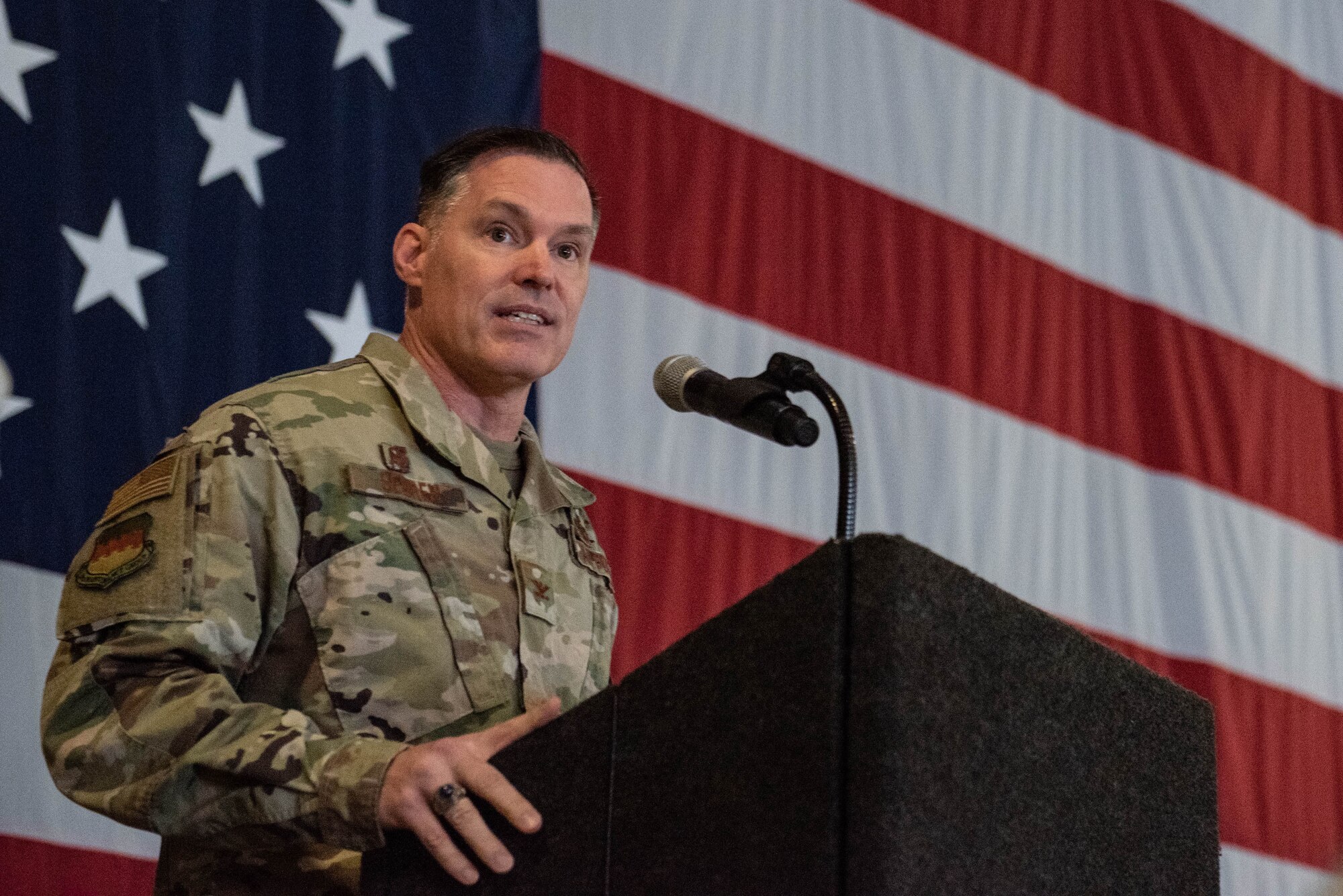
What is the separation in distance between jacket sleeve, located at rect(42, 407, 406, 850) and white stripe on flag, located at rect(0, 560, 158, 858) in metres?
0.90

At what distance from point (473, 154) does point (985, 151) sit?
2.06 meters

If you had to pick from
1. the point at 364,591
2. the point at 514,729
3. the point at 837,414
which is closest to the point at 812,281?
the point at 364,591

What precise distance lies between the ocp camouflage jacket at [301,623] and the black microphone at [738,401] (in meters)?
0.27

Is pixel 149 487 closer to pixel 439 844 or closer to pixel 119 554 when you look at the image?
pixel 119 554

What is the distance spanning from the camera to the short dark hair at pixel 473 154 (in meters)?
1.68

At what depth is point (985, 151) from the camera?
11.5 ft

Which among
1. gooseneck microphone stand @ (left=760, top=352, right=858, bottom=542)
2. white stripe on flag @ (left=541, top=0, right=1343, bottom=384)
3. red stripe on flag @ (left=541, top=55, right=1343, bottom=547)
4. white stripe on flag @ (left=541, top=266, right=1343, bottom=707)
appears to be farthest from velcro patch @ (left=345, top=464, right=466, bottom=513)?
white stripe on flag @ (left=541, top=0, right=1343, bottom=384)

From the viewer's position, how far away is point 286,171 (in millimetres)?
2502

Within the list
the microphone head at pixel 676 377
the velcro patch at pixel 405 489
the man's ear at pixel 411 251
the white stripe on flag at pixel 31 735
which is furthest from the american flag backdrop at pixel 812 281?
the microphone head at pixel 676 377

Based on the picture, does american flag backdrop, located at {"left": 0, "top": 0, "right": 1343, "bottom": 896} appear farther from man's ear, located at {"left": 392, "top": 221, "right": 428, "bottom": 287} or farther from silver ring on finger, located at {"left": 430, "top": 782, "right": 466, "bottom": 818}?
silver ring on finger, located at {"left": 430, "top": 782, "right": 466, "bottom": 818}

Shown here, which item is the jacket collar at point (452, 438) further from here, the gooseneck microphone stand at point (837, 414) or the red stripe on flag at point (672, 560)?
the red stripe on flag at point (672, 560)

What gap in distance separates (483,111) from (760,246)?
2.09 feet

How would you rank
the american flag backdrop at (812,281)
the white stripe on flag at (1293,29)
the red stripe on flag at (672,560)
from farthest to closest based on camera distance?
the white stripe on flag at (1293,29), the red stripe on flag at (672,560), the american flag backdrop at (812,281)

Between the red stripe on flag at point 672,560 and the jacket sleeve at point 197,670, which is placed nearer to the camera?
the jacket sleeve at point 197,670
